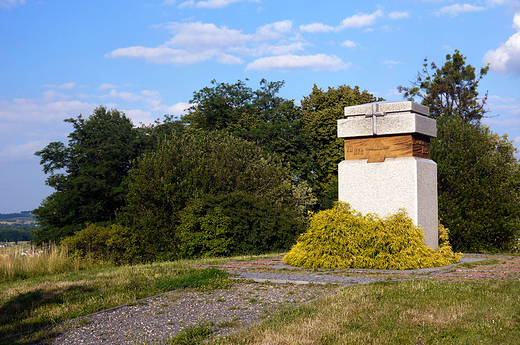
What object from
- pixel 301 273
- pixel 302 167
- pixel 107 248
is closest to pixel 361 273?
pixel 301 273

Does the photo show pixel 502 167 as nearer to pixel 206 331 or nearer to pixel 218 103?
pixel 206 331

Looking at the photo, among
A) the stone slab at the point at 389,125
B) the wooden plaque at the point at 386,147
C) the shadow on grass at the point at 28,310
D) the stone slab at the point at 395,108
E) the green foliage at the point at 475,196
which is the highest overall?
the stone slab at the point at 395,108

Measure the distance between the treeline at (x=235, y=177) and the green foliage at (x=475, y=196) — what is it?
0.12 ft

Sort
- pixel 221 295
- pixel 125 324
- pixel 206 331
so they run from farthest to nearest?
pixel 221 295
pixel 125 324
pixel 206 331

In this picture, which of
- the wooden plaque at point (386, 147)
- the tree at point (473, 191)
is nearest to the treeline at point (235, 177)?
the tree at point (473, 191)

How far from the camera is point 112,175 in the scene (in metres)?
31.7

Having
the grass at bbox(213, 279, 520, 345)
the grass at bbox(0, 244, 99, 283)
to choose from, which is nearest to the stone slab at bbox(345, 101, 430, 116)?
the grass at bbox(213, 279, 520, 345)

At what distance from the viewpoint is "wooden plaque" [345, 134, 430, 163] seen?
1132 cm

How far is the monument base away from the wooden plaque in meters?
0.16

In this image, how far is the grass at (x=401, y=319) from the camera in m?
4.83

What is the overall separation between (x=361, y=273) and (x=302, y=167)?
23.6 meters

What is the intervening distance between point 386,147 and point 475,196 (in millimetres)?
5566

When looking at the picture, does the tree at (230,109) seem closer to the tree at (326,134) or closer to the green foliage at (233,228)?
the tree at (326,134)

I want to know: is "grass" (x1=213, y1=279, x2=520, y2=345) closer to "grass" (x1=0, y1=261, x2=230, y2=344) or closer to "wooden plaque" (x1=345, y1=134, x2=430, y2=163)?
"grass" (x1=0, y1=261, x2=230, y2=344)
